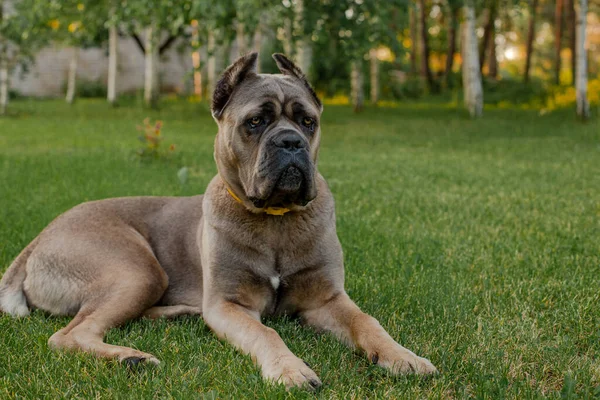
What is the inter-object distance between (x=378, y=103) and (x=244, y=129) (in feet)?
70.3

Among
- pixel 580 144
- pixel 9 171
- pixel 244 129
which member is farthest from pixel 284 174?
pixel 580 144

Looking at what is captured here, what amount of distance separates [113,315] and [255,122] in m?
1.31

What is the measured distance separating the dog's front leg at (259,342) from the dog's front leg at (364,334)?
366 mm

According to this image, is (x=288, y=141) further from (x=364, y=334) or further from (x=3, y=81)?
(x=3, y=81)

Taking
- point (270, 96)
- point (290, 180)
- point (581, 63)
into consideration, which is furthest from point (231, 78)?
point (581, 63)

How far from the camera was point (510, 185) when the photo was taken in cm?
870

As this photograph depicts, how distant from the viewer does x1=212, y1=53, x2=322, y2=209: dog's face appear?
3557 millimetres

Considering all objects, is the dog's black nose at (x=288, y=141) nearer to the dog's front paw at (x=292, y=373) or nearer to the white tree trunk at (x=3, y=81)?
the dog's front paw at (x=292, y=373)

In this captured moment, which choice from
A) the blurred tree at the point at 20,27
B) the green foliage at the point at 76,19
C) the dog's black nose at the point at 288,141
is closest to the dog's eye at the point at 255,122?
the dog's black nose at the point at 288,141

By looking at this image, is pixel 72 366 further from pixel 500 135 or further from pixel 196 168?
pixel 500 135

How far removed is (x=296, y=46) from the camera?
51.0 feet

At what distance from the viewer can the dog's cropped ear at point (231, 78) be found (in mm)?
3914

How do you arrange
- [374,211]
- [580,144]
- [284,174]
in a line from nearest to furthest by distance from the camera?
[284,174] → [374,211] → [580,144]

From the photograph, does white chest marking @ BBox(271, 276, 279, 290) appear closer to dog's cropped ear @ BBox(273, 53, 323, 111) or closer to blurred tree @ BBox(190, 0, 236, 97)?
dog's cropped ear @ BBox(273, 53, 323, 111)
